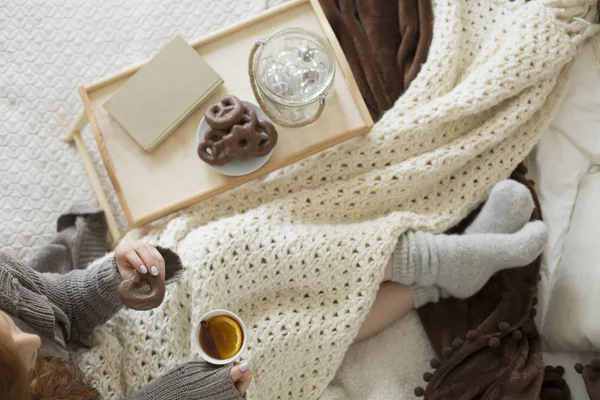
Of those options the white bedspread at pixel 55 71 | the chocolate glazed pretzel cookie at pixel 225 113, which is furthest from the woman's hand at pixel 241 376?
the white bedspread at pixel 55 71

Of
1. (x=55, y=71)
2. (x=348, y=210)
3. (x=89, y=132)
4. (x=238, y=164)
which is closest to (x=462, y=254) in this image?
(x=348, y=210)

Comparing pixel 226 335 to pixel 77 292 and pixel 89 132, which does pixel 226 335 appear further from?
pixel 89 132

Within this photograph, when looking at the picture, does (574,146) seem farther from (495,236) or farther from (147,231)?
(147,231)

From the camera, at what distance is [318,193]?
1160 millimetres

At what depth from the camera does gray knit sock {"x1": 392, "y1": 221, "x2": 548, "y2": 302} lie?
1.12 meters

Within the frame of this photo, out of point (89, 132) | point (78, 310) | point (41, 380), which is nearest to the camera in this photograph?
point (41, 380)

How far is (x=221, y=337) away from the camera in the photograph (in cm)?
97

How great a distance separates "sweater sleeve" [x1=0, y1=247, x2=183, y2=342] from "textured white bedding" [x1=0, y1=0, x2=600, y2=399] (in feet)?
0.89

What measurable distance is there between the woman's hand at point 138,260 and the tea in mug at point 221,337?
0.11m

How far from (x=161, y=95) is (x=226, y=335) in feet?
1.39

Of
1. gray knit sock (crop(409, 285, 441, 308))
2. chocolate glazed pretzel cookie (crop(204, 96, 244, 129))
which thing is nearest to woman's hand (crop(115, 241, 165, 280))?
chocolate glazed pretzel cookie (crop(204, 96, 244, 129))

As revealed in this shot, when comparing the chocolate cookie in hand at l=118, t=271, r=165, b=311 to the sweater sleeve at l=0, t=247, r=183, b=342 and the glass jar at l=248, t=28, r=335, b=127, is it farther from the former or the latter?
the glass jar at l=248, t=28, r=335, b=127

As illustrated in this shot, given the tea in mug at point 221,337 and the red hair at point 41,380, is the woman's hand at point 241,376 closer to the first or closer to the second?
the tea in mug at point 221,337

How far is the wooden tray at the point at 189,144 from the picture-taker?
3.55 feet
